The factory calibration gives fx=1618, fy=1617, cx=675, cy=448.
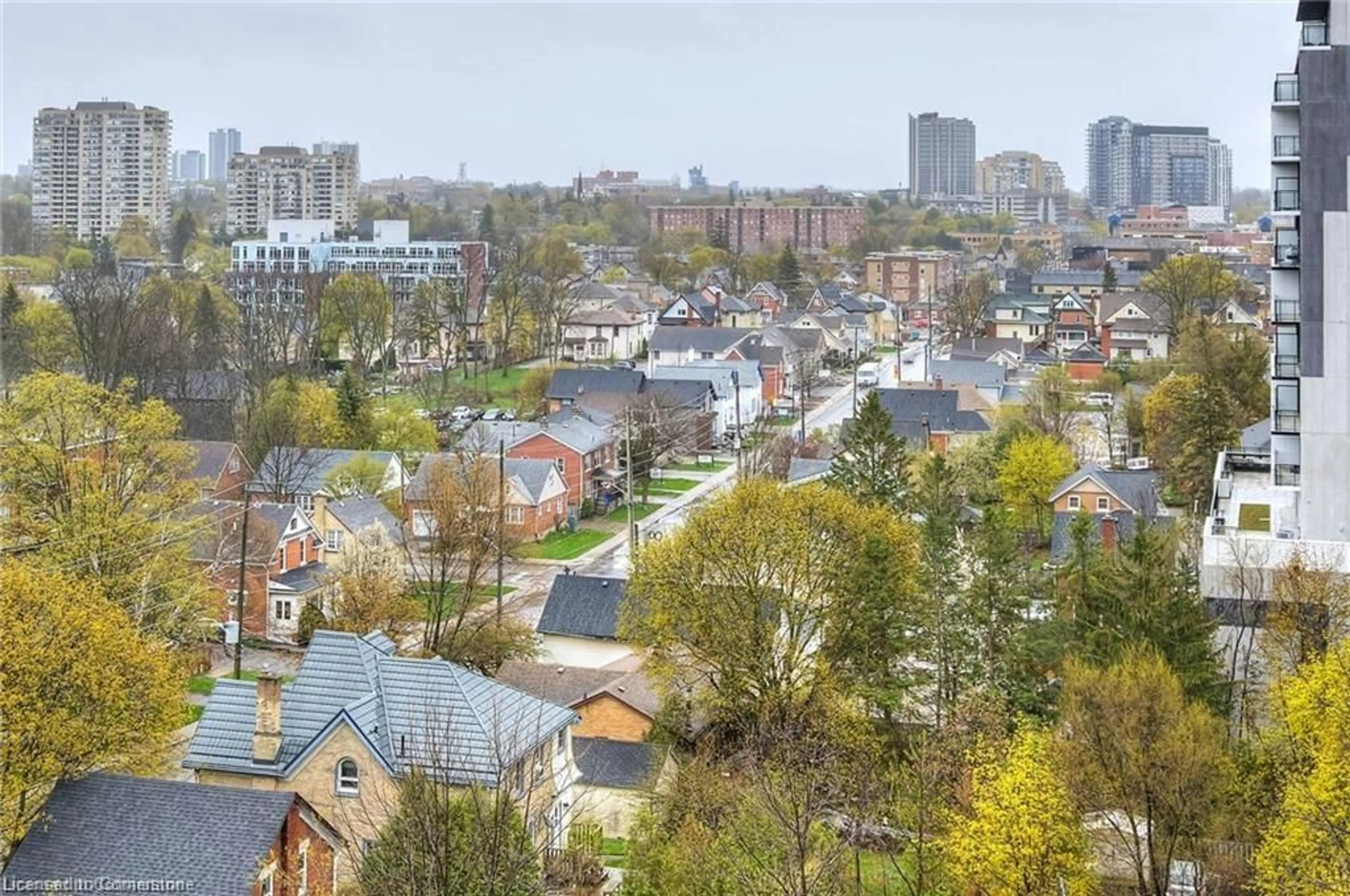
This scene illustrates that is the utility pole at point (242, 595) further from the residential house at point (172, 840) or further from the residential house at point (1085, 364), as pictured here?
the residential house at point (1085, 364)

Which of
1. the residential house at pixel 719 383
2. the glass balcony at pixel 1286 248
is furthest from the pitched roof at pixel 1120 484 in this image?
the residential house at pixel 719 383

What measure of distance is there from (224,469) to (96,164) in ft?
308

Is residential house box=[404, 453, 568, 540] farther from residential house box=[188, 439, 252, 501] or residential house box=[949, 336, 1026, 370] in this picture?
residential house box=[949, 336, 1026, 370]

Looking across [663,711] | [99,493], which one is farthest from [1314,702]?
[99,493]

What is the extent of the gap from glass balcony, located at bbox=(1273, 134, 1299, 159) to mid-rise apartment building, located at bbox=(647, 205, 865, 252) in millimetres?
104924

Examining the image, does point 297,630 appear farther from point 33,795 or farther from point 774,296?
point 774,296

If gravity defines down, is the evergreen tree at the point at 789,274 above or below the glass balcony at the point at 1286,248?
above

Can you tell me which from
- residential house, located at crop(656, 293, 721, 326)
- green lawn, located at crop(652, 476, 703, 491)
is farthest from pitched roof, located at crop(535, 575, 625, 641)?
residential house, located at crop(656, 293, 721, 326)

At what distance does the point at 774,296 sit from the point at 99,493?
209 feet

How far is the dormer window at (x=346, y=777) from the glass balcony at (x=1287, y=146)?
17.1 metres

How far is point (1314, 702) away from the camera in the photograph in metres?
15.3

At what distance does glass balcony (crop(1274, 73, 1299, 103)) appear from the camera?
24.8m

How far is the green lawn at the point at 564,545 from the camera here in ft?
116

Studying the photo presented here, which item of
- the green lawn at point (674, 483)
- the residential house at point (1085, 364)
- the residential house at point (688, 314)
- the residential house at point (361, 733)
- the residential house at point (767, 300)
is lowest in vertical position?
the residential house at point (361, 733)
